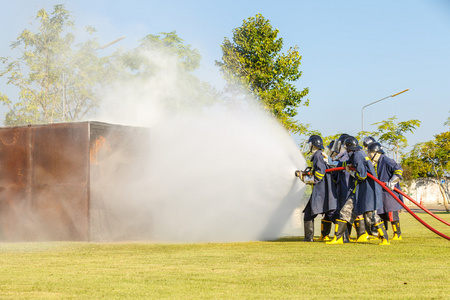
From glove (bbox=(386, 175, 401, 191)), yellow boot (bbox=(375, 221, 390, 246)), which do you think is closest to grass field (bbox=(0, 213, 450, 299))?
yellow boot (bbox=(375, 221, 390, 246))

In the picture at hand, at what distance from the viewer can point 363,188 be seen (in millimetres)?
11781

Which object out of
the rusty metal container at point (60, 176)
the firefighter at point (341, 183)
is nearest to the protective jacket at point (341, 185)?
the firefighter at point (341, 183)

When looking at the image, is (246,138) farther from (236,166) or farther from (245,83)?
(245,83)

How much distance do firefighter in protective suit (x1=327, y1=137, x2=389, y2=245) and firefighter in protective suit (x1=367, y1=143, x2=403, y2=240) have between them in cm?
85

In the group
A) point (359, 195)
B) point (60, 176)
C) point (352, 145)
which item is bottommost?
point (359, 195)

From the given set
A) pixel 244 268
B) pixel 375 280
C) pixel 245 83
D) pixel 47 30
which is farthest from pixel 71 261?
pixel 47 30

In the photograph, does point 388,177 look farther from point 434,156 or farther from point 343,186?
point 434,156

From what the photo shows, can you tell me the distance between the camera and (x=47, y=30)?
103 feet

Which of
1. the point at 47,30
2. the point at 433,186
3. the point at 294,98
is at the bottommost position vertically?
the point at 433,186

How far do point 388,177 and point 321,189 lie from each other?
2.12 meters

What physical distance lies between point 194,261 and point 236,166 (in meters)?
5.43

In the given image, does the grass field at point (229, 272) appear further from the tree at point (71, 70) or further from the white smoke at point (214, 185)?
the tree at point (71, 70)

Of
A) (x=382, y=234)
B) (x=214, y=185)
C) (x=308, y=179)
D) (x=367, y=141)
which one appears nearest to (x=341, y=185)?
(x=308, y=179)

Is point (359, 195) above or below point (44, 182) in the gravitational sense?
below
